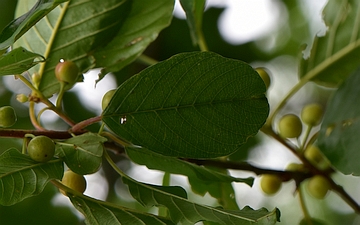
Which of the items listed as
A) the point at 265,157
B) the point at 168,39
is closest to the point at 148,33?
the point at 168,39

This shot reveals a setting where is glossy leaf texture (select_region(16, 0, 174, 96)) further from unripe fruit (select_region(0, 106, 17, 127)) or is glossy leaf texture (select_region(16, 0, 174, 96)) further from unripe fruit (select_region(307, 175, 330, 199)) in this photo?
unripe fruit (select_region(307, 175, 330, 199))

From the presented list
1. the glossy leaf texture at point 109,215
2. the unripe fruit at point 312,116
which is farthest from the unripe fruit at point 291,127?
the glossy leaf texture at point 109,215

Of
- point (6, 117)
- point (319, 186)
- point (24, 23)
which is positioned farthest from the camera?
point (319, 186)

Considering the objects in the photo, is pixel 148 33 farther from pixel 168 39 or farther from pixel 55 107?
pixel 168 39

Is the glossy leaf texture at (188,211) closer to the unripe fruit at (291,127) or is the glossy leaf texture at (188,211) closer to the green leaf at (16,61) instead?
the green leaf at (16,61)

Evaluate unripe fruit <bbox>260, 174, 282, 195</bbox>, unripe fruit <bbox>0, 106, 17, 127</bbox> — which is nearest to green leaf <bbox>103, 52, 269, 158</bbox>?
unripe fruit <bbox>0, 106, 17, 127</bbox>

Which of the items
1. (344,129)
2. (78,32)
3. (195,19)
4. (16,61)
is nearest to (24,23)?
(16,61)

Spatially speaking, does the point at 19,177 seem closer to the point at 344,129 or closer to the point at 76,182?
the point at 76,182
